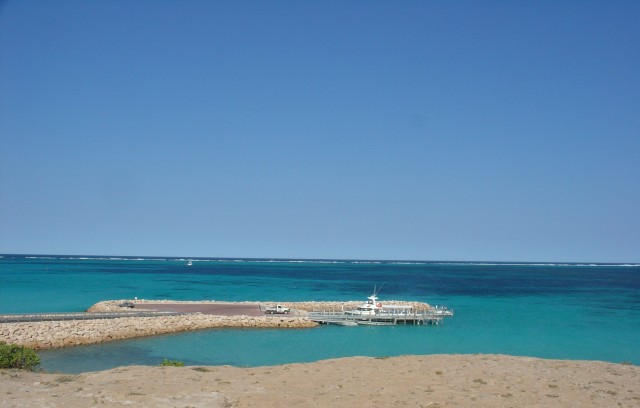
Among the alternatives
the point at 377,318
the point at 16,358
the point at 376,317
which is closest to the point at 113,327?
the point at 16,358

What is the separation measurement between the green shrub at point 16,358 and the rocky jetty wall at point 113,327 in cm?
1280

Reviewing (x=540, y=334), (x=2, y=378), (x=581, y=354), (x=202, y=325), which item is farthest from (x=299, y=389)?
(x=540, y=334)

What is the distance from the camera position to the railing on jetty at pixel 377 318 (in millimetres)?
46906

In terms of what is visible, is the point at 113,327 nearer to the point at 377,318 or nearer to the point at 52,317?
the point at 52,317

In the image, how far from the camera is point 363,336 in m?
40.0

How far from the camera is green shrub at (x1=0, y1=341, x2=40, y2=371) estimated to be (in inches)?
792

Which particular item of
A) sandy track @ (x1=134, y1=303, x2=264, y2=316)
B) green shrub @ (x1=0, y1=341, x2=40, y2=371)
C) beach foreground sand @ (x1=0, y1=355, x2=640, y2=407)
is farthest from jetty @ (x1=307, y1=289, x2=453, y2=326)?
green shrub @ (x1=0, y1=341, x2=40, y2=371)

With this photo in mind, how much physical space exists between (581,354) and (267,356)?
18797 mm

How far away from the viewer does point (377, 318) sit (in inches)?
1895

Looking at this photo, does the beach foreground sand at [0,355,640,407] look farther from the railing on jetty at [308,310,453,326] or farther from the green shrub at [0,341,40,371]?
the railing on jetty at [308,310,453,326]

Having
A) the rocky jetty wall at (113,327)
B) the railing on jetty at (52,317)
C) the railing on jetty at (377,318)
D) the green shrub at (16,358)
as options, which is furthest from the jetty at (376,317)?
→ the green shrub at (16,358)

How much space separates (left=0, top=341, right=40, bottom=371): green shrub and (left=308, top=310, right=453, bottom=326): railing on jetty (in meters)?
28.1

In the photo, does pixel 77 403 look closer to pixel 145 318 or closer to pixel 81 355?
pixel 81 355

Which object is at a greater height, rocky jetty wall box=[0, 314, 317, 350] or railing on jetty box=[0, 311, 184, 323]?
railing on jetty box=[0, 311, 184, 323]
